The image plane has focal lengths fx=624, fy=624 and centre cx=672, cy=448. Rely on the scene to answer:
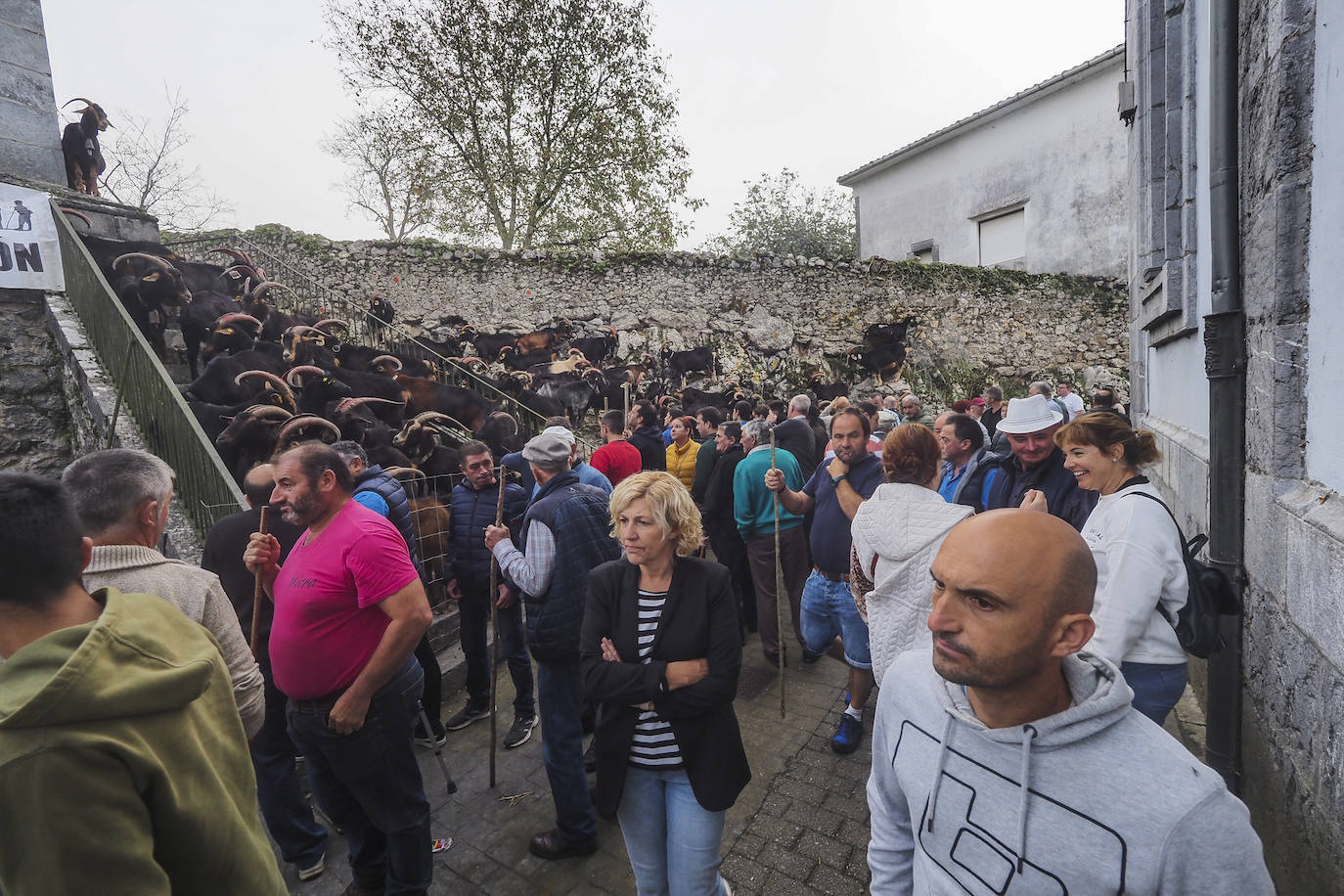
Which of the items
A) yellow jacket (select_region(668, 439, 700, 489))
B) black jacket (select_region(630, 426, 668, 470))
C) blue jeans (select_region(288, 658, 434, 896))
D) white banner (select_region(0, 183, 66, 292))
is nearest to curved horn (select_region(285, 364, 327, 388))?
white banner (select_region(0, 183, 66, 292))

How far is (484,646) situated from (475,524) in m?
0.97

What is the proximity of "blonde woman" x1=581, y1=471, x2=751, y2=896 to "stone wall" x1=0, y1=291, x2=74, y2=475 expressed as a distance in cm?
829

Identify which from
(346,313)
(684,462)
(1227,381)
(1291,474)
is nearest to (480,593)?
(684,462)

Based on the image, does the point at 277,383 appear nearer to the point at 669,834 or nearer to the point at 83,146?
the point at 83,146

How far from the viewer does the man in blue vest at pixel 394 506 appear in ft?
13.1

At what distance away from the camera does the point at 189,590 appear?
2.23 meters

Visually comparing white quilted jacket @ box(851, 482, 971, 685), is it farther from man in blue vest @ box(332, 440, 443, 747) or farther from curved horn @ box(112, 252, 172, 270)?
curved horn @ box(112, 252, 172, 270)

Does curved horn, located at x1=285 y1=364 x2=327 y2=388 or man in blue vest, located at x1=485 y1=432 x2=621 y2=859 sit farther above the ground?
curved horn, located at x1=285 y1=364 x2=327 y2=388

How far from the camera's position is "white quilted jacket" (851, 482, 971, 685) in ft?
9.64

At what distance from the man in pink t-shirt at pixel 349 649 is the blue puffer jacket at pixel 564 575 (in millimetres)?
603

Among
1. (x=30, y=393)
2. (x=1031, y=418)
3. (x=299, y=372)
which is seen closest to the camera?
(x=1031, y=418)

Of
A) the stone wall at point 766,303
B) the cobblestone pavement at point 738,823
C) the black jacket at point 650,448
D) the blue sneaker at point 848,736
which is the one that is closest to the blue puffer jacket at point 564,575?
the cobblestone pavement at point 738,823

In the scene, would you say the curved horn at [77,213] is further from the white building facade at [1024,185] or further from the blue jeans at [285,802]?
the white building facade at [1024,185]

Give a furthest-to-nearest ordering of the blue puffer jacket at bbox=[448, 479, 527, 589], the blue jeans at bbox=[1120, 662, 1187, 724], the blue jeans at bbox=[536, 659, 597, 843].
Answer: the blue puffer jacket at bbox=[448, 479, 527, 589]
the blue jeans at bbox=[536, 659, 597, 843]
the blue jeans at bbox=[1120, 662, 1187, 724]
